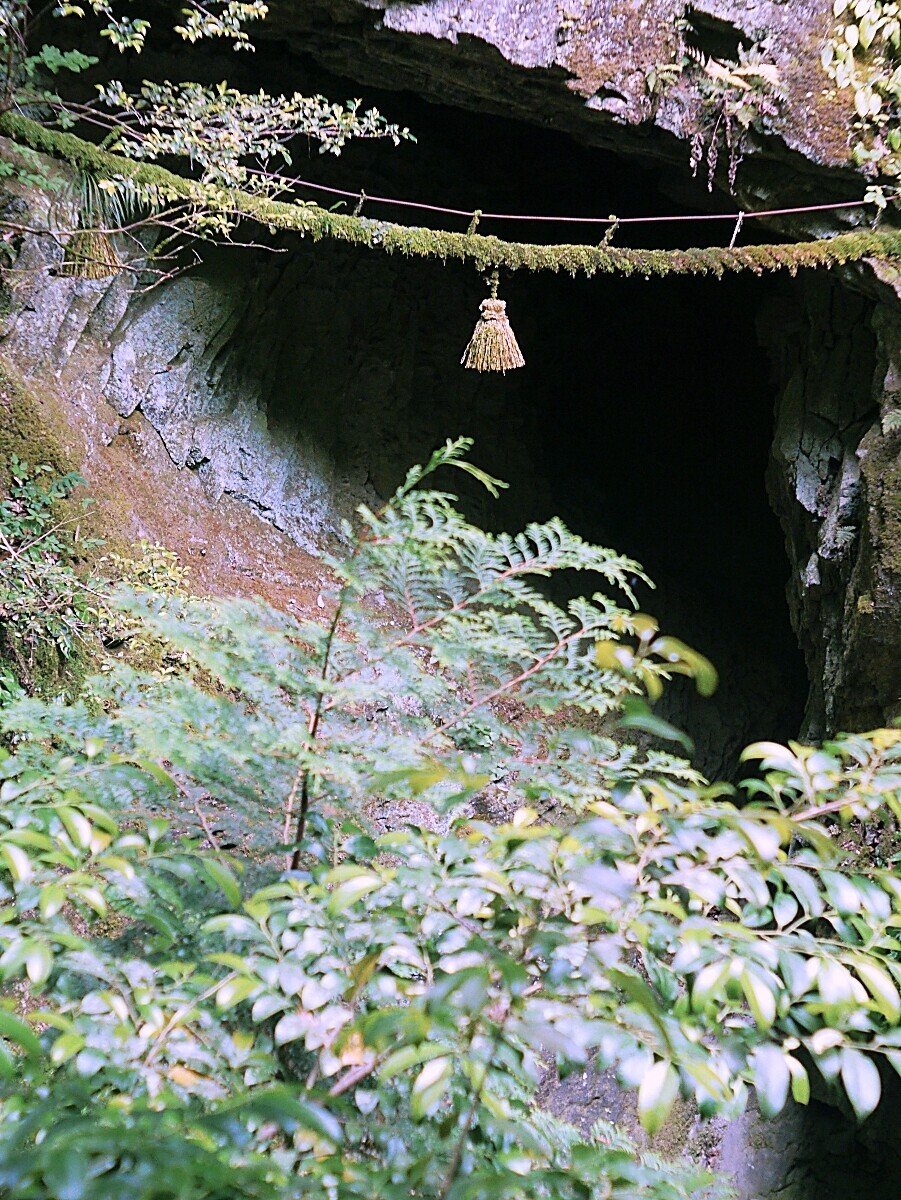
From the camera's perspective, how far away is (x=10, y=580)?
2881mm

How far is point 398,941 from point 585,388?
20.2 feet

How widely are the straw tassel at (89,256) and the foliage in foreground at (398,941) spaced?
2.26 metres

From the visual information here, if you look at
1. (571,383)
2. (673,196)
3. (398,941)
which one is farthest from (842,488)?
(571,383)

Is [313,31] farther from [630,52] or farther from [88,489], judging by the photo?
[88,489]

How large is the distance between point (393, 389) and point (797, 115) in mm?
2583

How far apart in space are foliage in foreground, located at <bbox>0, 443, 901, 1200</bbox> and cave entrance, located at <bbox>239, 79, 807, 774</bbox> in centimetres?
370

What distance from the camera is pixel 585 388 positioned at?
21.4ft

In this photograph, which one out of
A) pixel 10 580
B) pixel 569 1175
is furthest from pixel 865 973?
pixel 10 580

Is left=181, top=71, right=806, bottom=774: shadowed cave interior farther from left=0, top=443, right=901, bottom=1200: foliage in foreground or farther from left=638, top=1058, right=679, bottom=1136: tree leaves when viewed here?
left=638, top=1058, right=679, bottom=1136: tree leaves

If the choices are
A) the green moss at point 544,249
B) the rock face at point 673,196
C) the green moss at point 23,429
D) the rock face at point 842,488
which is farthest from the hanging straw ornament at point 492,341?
the green moss at point 23,429

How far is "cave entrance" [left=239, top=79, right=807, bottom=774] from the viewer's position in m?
4.89

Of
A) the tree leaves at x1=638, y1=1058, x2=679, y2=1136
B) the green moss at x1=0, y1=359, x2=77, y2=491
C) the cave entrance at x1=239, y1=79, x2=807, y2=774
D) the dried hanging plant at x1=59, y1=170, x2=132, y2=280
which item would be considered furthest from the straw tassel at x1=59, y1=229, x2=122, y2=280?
the tree leaves at x1=638, y1=1058, x2=679, y2=1136

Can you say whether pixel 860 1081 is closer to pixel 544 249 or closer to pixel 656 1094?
pixel 656 1094

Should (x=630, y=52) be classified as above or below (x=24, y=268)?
above
